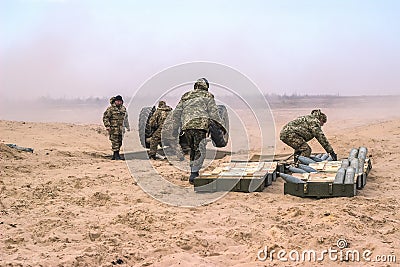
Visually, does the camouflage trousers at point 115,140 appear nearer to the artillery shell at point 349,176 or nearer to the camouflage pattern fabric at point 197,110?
the camouflage pattern fabric at point 197,110

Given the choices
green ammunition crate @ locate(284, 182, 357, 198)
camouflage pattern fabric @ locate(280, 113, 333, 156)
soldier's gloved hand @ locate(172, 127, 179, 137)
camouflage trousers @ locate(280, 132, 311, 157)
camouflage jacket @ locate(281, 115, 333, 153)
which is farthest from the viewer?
soldier's gloved hand @ locate(172, 127, 179, 137)

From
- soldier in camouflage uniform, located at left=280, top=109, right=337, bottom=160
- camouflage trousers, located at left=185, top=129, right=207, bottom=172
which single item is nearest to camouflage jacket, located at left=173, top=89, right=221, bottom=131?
camouflage trousers, located at left=185, top=129, right=207, bottom=172

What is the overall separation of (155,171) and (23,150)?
133 inches

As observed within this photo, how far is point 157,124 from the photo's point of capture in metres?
11.5

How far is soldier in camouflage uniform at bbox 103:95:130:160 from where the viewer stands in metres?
11.2

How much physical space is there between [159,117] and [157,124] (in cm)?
16

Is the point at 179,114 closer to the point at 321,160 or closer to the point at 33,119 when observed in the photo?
the point at 321,160

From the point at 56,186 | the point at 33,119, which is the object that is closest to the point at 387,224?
the point at 56,186

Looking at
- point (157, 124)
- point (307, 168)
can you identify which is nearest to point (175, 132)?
point (157, 124)

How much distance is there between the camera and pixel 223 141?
8.59 meters

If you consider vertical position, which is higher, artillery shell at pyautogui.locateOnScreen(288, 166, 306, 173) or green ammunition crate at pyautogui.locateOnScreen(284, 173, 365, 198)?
artillery shell at pyautogui.locateOnScreen(288, 166, 306, 173)

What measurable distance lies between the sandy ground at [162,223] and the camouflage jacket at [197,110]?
92 centimetres

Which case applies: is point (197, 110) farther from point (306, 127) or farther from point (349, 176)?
point (349, 176)

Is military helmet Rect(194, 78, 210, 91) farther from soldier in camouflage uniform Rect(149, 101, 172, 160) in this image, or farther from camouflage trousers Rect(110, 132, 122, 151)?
camouflage trousers Rect(110, 132, 122, 151)
